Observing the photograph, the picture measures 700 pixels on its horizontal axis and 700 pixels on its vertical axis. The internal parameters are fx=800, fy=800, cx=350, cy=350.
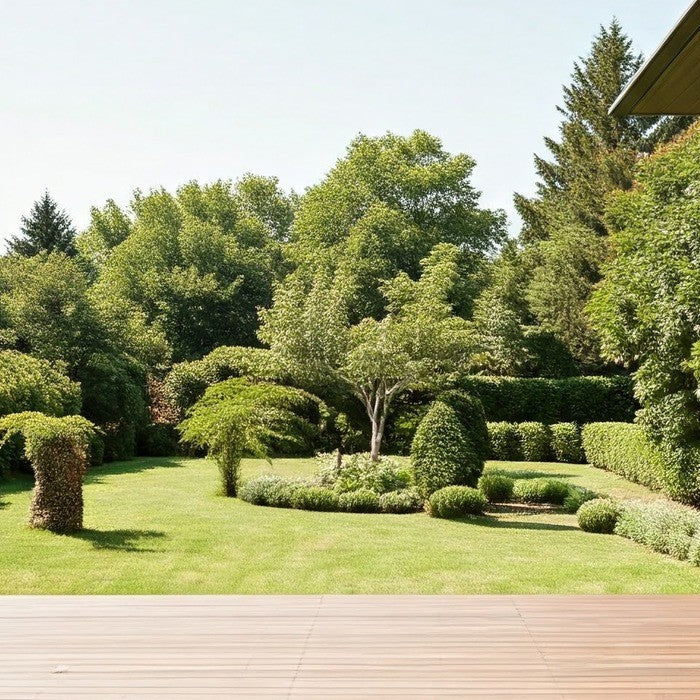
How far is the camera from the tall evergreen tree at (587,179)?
94.5ft

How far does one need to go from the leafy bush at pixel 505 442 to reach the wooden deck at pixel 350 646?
19.2 m

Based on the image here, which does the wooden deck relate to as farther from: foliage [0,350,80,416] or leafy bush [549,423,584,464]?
leafy bush [549,423,584,464]

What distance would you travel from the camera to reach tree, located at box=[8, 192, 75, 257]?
43.4m

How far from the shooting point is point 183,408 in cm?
2752

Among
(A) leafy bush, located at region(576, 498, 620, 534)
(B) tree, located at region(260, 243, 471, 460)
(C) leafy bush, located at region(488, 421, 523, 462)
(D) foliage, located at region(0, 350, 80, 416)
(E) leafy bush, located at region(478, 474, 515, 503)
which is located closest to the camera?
(A) leafy bush, located at region(576, 498, 620, 534)

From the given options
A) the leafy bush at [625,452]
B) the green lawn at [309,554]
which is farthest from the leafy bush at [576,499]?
the leafy bush at [625,452]

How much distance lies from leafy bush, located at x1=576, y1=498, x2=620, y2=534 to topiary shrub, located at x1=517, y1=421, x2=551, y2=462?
460 inches

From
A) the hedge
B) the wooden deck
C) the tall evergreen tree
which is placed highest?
the tall evergreen tree

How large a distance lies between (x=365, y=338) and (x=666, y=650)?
13.5 m

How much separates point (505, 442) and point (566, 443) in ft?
6.35

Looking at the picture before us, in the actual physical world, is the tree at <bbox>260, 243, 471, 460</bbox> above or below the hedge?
above

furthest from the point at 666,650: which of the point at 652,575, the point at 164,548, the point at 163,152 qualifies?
the point at 163,152

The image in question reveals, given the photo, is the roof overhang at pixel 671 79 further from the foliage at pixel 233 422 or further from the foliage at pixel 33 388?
the foliage at pixel 33 388

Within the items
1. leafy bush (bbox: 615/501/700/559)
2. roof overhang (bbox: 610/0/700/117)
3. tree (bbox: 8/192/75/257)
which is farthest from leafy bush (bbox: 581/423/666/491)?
tree (bbox: 8/192/75/257)
